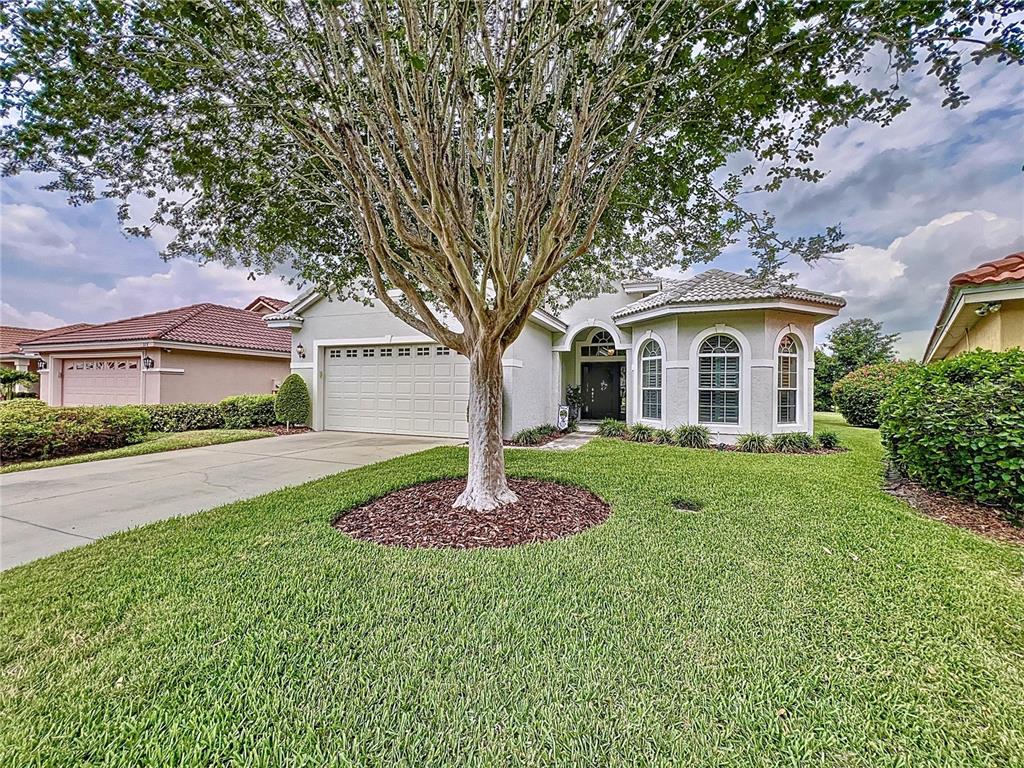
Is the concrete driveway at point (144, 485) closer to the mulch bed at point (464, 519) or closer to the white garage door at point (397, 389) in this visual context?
the white garage door at point (397, 389)

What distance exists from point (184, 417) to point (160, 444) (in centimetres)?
Result: 292

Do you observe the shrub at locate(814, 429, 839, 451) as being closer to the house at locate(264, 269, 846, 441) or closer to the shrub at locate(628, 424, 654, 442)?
the house at locate(264, 269, 846, 441)

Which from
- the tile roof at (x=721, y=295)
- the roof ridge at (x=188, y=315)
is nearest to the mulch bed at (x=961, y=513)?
the tile roof at (x=721, y=295)

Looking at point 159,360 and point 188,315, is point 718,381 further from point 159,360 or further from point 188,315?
point 188,315

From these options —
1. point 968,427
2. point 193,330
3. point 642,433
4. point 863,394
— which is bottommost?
point 642,433

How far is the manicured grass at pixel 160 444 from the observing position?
855cm

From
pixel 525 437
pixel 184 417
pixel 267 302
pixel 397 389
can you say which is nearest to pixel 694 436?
pixel 525 437

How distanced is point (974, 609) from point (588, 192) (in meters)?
5.84

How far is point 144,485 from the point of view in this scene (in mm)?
6965

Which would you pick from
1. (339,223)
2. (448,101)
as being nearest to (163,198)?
(339,223)

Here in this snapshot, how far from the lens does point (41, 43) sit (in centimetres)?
365

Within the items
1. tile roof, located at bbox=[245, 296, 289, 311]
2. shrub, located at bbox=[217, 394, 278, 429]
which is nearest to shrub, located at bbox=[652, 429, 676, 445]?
shrub, located at bbox=[217, 394, 278, 429]

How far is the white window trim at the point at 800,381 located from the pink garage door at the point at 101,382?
764 inches

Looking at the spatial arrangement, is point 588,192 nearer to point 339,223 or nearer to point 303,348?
point 339,223
